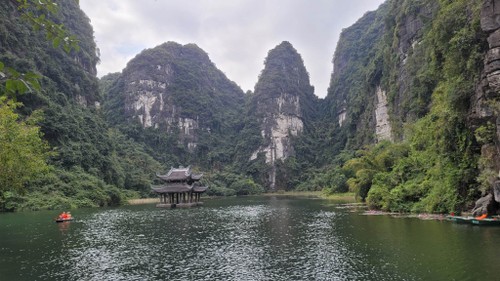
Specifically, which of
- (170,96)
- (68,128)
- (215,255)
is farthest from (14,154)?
(170,96)

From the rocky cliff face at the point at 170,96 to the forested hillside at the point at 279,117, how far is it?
1.62 feet

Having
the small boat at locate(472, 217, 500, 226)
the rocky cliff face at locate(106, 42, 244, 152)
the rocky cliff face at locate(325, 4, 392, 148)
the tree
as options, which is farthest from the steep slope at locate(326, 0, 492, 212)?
the rocky cliff face at locate(106, 42, 244, 152)

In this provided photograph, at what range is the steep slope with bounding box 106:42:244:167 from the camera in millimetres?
120375

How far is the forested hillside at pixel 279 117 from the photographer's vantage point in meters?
21.5

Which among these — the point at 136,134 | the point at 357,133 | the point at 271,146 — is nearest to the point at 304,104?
the point at 271,146

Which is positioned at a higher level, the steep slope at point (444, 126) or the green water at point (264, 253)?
the steep slope at point (444, 126)

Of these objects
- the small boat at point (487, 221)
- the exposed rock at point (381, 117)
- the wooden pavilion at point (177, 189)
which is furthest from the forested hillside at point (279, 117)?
the wooden pavilion at point (177, 189)

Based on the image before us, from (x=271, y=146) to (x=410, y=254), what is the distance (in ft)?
357

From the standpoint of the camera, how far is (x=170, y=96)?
422 feet

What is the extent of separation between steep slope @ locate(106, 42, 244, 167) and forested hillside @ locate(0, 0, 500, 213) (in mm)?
502

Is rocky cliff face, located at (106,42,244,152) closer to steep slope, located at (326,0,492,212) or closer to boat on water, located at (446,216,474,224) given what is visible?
steep slope, located at (326,0,492,212)

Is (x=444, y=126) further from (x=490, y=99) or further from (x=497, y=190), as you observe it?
(x=497, y=190)

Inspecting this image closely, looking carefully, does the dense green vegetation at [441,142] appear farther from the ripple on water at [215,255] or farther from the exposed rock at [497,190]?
the ripple on water at [215,255]

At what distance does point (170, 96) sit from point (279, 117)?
39.6m
